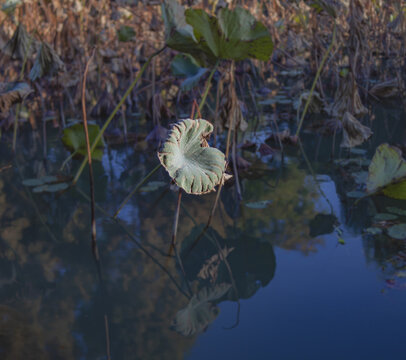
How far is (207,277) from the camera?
1.28 m

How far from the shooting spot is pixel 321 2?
187cm

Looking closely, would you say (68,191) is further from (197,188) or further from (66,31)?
(66,31)

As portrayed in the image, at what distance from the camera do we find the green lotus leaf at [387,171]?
4.90 ft

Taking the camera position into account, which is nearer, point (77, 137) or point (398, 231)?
point (398, 231)

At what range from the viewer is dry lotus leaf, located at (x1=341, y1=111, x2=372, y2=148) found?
6.28ft

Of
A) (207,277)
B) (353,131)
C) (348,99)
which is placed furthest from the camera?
(348,99)

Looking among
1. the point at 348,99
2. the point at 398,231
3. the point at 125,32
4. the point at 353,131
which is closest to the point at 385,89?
the point at 348,99

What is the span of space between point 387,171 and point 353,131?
454mm

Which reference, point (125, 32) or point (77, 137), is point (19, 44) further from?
point (125, 32)

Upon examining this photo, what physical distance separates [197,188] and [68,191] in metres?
1.15

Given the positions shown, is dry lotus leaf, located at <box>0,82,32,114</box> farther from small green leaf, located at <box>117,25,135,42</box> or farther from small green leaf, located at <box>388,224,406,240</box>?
small green leaf, located at <box>117,25,135,42</box>

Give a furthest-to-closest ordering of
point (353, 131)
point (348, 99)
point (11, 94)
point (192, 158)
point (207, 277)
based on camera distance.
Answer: point (348, 99), point (353, 131), point (11, 94), point (207, 277), point (192, 158)

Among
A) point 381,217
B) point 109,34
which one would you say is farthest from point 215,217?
point 109,34

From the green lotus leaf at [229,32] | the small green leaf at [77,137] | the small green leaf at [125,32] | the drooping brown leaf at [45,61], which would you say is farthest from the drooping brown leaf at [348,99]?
the small green leaf at [125,32]
